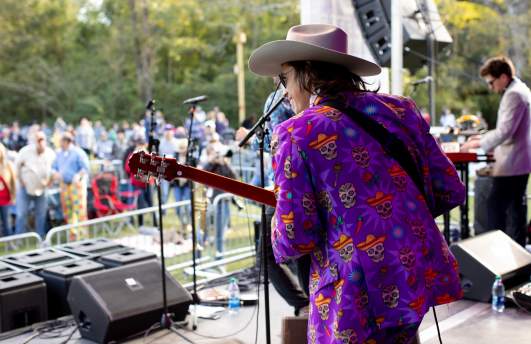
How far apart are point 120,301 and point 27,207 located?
6.86 meters

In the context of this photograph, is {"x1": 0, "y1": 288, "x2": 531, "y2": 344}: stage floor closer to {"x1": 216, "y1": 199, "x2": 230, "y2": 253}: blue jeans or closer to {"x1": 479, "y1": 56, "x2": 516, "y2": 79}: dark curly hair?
{"x1": 479, "y1": 56, "x2": 516, "y2": 79}: dark curly hair

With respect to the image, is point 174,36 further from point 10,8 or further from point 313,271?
point 313,271

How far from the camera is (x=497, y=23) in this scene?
3056 centimetres

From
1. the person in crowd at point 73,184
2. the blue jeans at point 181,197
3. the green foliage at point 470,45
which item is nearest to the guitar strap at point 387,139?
the blue jeans at point 181,197

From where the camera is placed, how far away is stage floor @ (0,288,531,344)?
14.5ft

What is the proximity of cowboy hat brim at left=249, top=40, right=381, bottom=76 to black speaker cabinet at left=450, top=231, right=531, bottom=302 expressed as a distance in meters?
2.97

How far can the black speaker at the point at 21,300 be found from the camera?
4676mm

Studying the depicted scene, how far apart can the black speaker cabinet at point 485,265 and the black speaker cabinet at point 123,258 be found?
8.16 feet

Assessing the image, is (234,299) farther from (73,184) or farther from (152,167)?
(73,184)

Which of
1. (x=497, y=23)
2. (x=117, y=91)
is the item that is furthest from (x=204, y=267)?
(x=117, y=91)

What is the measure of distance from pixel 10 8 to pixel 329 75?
38704 mm

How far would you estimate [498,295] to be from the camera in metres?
5.00

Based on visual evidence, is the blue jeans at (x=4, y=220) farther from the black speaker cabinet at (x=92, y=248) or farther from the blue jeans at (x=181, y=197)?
the black speaker cabinet at (x=92, y=248)

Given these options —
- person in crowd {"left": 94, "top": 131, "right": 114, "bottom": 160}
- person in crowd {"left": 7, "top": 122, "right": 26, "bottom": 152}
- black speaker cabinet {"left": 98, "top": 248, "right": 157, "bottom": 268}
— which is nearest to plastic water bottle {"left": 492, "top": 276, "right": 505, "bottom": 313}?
black speaker cabinet {"left": 98, "top": 248, "right": 157, "bottom": 268}
